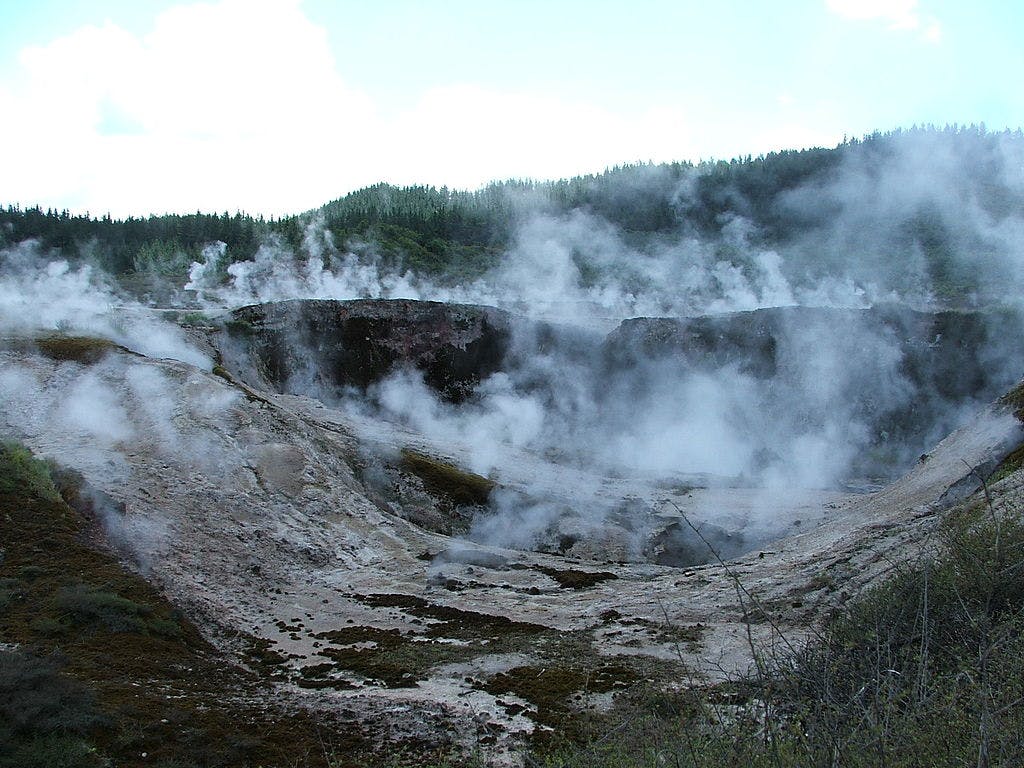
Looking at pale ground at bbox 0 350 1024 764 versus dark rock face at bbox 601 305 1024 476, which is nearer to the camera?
pale ground at bbox 0 350 1024 764

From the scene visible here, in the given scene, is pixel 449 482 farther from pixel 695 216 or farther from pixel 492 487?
pixel 695 216

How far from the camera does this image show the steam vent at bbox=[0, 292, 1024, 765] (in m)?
14.4

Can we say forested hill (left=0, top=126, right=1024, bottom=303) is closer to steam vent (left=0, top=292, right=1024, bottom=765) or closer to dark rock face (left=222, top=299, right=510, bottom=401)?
dark rock face (left=222, top=299, right=510, bottom=401)

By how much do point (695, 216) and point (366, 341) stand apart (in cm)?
7781

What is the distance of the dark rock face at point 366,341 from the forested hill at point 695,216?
98.5ft

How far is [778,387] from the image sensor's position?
49.9m

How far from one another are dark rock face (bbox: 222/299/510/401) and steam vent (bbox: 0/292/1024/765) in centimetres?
14

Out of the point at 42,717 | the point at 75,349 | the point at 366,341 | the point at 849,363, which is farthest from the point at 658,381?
the point at 42,717

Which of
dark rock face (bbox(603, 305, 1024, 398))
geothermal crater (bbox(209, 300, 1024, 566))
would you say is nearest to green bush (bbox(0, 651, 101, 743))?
geothermal crater (bbox(209, 300, 1024, 566))

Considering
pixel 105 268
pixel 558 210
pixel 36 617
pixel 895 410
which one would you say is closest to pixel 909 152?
pixel 558 210

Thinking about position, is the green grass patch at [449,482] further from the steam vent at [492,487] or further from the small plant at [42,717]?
the small plant at [42,717]

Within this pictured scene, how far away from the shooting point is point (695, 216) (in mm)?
113438

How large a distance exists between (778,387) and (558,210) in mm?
74136

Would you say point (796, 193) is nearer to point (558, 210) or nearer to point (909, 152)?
point (909, 152)
